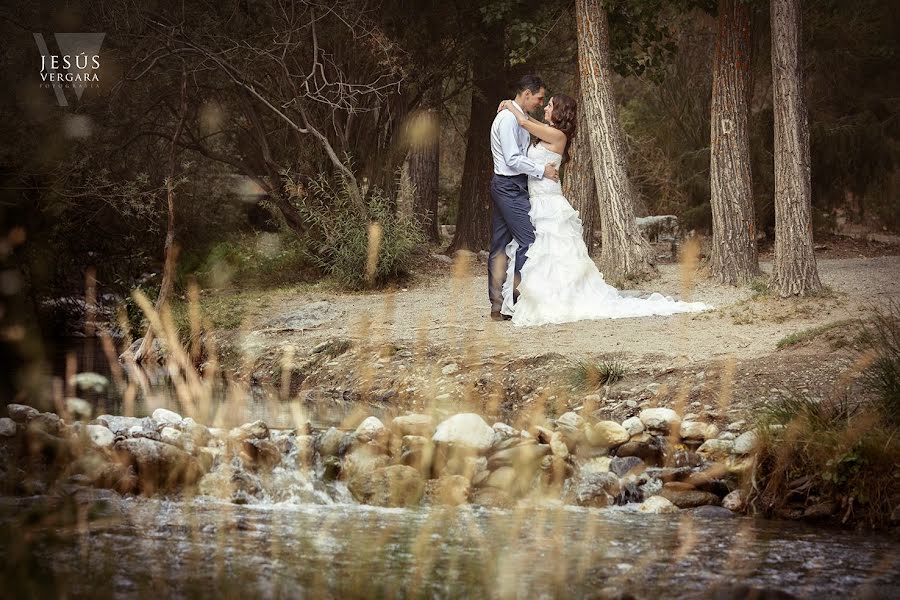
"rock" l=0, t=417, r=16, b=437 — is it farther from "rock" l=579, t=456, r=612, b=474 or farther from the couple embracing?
the couple embracing

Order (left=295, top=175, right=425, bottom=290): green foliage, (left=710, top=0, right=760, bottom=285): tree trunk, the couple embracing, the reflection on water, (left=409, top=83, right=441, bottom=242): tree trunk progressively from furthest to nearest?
(left=409, top=83, right=441, bottom=242): tree trunk < (left=295, top=175, right=425, bottom=290): green foliage < (left=710, top=0, right=760, bottom=285): tree trunk < the couple embracing < the reflection on water

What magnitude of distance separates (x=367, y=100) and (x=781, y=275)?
270 inches

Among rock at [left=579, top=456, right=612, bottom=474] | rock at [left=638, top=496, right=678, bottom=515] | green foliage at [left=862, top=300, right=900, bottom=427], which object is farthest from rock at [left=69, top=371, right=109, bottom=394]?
green foliage at [left=862, top=300, right=900, bottom=427]

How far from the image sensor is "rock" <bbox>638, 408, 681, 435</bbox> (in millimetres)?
7801

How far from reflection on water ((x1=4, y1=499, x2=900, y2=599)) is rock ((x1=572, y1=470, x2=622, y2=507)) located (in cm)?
22

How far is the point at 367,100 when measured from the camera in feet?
51.5

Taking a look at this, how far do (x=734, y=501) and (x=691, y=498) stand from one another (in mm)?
271

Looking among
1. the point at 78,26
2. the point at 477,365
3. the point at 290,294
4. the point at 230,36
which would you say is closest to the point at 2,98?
the point at 78,26

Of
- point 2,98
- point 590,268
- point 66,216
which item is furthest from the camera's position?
point 66,216

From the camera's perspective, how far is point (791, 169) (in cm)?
1159

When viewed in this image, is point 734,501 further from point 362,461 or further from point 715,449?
point 362,461

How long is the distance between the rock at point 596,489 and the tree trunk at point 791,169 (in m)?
5.33

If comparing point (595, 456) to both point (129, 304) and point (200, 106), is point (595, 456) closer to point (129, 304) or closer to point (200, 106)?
point (129, 304)

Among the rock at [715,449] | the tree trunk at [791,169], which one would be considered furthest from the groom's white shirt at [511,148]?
the rock at [715,449]
